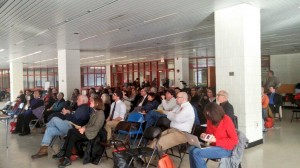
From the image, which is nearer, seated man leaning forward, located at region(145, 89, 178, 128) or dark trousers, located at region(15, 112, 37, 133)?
seated man leaning forward, located at region(145, 89, 178, 128)

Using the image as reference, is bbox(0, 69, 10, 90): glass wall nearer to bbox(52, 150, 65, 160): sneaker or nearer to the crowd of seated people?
the crowd of seated people

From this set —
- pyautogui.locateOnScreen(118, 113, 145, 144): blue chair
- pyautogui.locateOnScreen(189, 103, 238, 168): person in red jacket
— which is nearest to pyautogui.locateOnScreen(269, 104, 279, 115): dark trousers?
pyautogui.locateOnScreen(118, 113, 145, 144): blue chair

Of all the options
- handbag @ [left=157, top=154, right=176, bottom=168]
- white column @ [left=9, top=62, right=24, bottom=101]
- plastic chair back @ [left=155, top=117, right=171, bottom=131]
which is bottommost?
handbag @ [left=157, top=154, right=176, bottom=168]

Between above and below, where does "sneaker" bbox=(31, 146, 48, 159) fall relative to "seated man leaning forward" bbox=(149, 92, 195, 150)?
below

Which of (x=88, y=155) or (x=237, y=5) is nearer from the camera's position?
(x=88, y=155)

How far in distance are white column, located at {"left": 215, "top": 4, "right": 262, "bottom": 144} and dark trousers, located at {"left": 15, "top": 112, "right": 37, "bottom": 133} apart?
562 centimetres

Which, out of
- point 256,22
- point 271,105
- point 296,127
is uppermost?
point 256,22

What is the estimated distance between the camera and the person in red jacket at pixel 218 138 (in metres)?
3.37

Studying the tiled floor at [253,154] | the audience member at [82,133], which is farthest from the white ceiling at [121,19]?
the tiled floor at [253,154]

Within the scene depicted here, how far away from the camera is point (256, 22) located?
5863 millimetres

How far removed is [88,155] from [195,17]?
164 inches

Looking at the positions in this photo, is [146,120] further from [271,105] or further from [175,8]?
[271,105]

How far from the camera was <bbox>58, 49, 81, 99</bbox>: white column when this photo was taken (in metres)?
12.0

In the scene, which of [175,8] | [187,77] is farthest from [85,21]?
[187,77]
